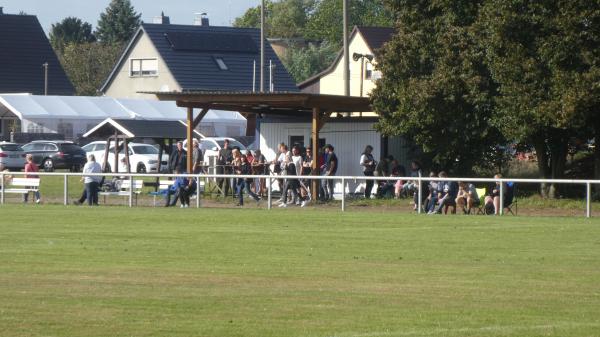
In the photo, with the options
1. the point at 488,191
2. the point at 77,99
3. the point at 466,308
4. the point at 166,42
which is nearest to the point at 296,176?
the point at 488,191

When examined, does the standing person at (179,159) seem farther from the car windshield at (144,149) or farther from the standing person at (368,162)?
the car windshield at (144,149)

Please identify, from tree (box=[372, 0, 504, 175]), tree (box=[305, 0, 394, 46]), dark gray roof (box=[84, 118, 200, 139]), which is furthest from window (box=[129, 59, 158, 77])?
tree (box=[372, 0, 504, 175])

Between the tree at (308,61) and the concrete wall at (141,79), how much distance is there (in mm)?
34894

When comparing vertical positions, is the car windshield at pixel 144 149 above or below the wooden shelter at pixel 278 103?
below

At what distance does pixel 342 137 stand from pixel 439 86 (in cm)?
580

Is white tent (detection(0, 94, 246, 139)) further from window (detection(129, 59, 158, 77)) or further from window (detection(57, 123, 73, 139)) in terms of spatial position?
window (detection(129, 59, 158, 77))

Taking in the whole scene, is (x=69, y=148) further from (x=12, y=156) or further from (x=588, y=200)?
(x=588, y=200)

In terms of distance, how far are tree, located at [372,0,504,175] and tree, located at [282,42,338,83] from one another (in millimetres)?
86493

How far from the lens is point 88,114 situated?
6994cm

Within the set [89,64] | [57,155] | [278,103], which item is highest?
[89,64]

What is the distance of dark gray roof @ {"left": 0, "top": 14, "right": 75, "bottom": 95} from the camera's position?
90875mm

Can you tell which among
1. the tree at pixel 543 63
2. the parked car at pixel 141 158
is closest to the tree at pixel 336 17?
the parked car at pixel 141 158

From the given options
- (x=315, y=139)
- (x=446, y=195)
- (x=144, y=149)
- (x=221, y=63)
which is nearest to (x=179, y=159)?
(x=315, y=139)

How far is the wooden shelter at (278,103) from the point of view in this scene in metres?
36.6
